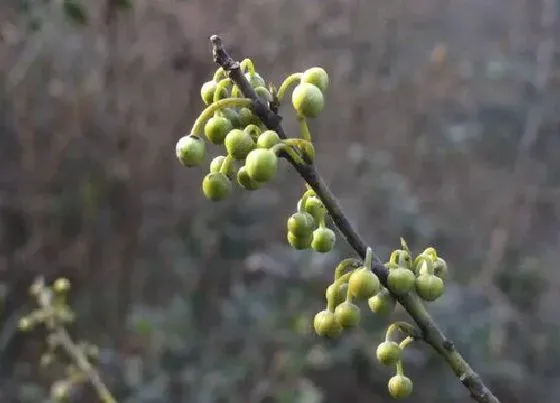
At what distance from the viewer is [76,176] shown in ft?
9.71

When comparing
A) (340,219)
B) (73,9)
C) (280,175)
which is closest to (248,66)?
(340,219)

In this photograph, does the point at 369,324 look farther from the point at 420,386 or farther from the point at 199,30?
the point at 199,30

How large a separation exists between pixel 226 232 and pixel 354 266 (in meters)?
2.12

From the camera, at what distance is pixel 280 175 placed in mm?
2904

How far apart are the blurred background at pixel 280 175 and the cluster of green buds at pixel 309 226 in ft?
5.37

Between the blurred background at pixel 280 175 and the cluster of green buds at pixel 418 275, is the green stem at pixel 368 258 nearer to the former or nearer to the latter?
the cluster of green buds at pixel 418 275

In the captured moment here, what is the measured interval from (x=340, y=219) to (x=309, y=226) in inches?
2.8

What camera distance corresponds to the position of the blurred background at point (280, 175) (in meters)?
2.57

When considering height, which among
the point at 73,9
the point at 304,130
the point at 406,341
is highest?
the point at 73,9

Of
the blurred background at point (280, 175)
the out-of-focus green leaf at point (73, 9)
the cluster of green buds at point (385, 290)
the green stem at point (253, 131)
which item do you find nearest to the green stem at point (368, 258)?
the cluster of green buds at point (385, 290)

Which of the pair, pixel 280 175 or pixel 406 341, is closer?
pixel 406 341

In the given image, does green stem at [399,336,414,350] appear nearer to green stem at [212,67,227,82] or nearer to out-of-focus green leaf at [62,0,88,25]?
green stem at [212,67,227,82]

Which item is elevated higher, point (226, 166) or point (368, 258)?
point (226, 166)

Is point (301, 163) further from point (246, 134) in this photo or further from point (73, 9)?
point (73, 9)
